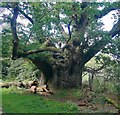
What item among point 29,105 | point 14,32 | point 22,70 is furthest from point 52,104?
point 22,70

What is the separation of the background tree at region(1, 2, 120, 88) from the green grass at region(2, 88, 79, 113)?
5.63 feet

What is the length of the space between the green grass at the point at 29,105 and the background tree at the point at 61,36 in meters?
1.72

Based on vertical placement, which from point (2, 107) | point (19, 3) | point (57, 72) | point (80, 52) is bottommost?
point (2, 107)

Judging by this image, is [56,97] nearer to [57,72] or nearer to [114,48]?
[57,72]

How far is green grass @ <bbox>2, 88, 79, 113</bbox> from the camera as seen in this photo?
9922 mm

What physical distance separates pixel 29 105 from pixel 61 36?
14.7ft

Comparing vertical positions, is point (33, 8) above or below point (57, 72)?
above

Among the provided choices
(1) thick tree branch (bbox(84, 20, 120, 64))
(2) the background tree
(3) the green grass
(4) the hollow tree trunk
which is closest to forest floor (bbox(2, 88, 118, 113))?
(3) the green grass

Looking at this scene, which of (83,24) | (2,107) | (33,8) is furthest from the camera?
(83,24)

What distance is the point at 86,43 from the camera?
14.7 m

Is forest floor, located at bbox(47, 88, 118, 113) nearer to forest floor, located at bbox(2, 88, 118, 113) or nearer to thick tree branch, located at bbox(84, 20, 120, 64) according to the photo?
forest floor, located at bbox(2, 88, 118, 113)

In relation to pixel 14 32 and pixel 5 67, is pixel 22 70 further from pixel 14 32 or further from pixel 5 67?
pixel 14 32

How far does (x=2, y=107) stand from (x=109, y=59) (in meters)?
6.66

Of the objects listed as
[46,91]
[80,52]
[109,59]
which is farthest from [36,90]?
[109,59]
